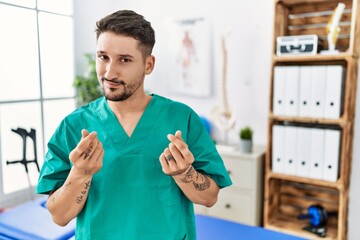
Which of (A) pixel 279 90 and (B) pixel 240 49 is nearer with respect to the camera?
(A) pixel 279 90

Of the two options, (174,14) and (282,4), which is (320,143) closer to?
(282,4)

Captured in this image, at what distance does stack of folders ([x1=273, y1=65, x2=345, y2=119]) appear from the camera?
2.04 meters

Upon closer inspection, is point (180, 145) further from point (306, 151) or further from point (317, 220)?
point (317, 220)

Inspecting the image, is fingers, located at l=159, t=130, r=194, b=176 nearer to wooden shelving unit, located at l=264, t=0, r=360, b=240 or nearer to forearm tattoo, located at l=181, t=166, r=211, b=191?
forearm tattoo, located at l=181, t=166, r=211, b=191

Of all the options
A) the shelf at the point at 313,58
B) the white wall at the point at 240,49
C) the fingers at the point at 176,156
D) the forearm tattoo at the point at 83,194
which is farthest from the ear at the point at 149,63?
the white wall at the point at 240,49

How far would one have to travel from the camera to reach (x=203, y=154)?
1012 millimetres

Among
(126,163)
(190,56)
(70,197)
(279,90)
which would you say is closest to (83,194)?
(70,197)

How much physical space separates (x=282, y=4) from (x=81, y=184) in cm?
195

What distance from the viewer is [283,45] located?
2172 mm

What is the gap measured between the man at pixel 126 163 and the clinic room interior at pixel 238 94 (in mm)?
677

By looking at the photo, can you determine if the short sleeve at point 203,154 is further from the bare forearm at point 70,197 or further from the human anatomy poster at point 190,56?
the human anatomy poster at point 190,56

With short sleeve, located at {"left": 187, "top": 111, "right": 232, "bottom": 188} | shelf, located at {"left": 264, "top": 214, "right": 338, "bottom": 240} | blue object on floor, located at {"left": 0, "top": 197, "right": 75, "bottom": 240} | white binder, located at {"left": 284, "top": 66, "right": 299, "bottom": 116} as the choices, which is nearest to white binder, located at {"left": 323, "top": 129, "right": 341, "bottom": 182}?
white binder, located at {"left": 284, "top": 66, "right": 299, "bottom": 116}

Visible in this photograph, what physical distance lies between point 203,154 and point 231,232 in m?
0.73

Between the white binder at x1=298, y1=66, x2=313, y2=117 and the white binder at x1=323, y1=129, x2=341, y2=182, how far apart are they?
18 centimetres
